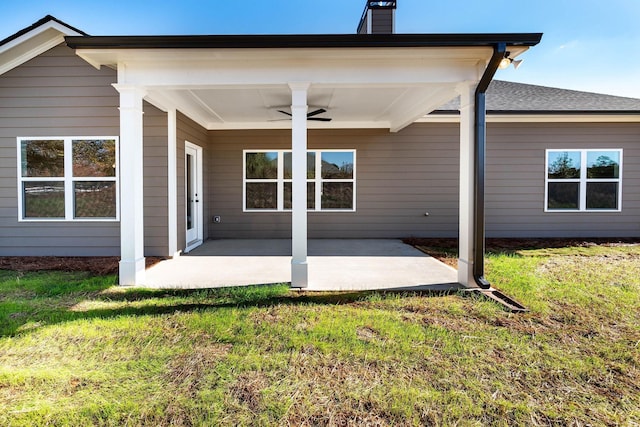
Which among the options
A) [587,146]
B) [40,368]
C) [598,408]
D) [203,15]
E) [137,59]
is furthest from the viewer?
[203,15]

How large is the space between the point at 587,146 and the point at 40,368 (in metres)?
10.1

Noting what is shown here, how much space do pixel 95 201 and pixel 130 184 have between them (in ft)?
7.75

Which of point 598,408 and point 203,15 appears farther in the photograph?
point 203,15

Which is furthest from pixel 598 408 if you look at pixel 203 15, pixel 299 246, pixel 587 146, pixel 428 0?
pixel 203 15

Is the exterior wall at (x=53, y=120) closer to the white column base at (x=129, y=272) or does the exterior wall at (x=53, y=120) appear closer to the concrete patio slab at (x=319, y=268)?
the concrete patio slab at (x=319, y=268)

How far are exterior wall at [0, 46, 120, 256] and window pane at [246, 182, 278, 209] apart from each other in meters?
3.13

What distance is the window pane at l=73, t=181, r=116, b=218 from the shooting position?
609cm

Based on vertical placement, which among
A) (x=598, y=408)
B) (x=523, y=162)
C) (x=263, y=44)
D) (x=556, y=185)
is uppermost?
(x=263, y=44)

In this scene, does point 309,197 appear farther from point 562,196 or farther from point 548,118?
point 562,196

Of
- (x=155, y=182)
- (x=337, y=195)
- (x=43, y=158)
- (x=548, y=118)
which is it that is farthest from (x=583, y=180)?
(x=43, y=158)

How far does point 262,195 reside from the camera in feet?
28.1

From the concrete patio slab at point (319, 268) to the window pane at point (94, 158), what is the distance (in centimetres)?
193

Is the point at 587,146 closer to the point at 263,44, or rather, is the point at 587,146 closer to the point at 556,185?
the point at 556,185

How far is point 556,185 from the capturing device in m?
8.19
